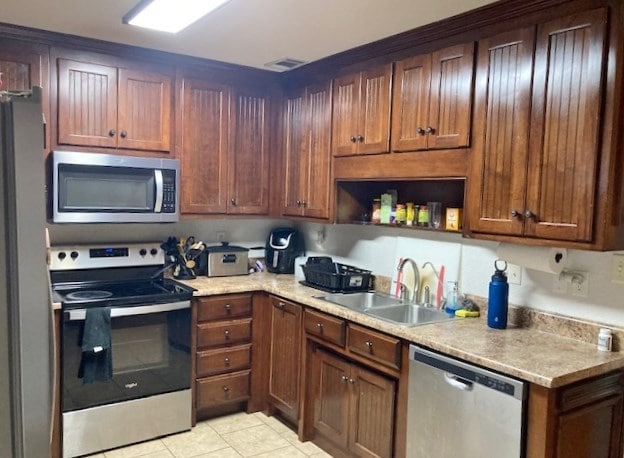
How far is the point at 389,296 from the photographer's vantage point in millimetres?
3275

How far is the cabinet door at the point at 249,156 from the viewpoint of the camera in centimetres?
371

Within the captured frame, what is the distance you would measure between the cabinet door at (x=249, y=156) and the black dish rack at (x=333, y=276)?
617 mm

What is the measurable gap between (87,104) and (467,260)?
7.72ft

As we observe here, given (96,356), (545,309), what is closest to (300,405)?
(96,356)

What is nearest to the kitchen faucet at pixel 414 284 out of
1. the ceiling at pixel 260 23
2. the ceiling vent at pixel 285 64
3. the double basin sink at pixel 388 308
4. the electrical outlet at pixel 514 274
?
the double basin sink at pixel 388 308

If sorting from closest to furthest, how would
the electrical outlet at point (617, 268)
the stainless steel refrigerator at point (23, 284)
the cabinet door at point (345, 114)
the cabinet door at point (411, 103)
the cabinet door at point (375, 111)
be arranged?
the stainless steel refrigerator at point (23, 284), the electrical outlet at point (617, 268), the cabinet door at point (411, 103), the cabinet door at point (375, 111), the cabinet door at point (345, 114)

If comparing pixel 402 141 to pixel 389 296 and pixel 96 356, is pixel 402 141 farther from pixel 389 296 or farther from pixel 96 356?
pixel 96 356

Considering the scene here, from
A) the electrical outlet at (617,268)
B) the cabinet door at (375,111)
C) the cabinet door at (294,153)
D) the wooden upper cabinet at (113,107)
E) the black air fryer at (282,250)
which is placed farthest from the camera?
the black air fryer at (282,250)

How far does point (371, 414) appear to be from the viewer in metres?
2.68

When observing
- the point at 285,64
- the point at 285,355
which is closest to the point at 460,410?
the point at 285,355

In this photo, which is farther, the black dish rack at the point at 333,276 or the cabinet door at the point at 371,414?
the black dish rack at the point at 333,276

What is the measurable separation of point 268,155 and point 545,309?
7.09ft

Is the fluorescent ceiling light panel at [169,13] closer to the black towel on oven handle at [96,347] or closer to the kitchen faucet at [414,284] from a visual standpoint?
the black towel on oven handle at [96,347]

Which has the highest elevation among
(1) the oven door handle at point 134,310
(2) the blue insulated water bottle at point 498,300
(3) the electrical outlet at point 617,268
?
(3) the electrical outlet at point 617,268
